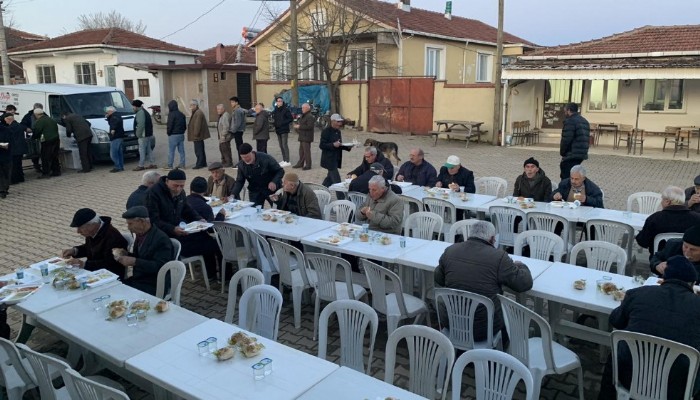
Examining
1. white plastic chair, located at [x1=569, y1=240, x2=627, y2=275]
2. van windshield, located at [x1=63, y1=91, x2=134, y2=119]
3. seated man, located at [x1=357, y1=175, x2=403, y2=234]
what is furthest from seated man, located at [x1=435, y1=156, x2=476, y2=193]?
van windshield, located at [x1=63, y1=91, x2=134, y2=119]

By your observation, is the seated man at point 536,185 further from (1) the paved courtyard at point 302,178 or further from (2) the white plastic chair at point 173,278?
(2) the white plastic chair at point 173,278

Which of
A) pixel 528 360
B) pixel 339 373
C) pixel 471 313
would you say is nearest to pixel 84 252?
pixel 339 373

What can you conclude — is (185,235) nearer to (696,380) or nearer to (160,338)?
(160,338)

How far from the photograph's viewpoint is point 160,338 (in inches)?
149

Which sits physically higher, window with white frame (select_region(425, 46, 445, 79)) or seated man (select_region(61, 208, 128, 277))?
window with white frame (select_region(425, 46, 445, 79))

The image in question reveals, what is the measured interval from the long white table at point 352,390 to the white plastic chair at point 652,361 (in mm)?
1487

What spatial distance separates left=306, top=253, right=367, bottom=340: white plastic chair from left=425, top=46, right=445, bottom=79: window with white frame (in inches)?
Answer: 761

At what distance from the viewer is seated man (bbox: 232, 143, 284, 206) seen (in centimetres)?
827

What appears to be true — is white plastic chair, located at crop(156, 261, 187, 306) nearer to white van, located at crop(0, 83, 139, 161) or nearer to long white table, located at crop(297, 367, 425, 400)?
long white table, located at crop(297, 367, 425, 400)

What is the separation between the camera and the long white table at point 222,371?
123 inches

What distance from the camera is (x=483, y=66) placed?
27203 millimetres

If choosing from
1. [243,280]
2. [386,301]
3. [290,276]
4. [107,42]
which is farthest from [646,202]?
[107,42]

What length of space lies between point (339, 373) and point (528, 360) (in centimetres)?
156

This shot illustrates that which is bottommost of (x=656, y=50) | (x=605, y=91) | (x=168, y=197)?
(x=168, y=197)
